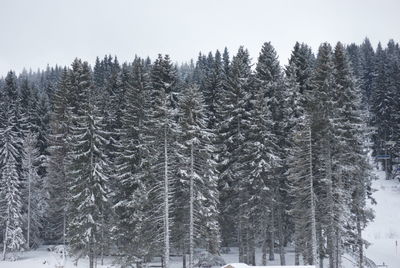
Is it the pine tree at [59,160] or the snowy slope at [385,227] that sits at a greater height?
the pine tree at [59,160]

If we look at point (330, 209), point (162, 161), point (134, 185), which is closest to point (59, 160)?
point (134, 185)

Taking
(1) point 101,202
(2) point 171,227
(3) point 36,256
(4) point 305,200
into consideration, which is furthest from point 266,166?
(3) point 36,256

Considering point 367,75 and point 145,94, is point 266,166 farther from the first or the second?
point 367,75

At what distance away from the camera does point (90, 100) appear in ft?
127

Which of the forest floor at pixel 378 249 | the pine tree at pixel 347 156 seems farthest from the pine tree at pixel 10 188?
the pine tree at pixel 347 156

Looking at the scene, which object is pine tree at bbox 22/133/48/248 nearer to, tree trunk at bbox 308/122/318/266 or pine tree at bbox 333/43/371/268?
tree trunk at bbox 308/122/318/266

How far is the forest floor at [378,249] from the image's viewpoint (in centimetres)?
4147

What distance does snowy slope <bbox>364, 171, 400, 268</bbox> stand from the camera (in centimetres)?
4284

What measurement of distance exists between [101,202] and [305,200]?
17934 mm

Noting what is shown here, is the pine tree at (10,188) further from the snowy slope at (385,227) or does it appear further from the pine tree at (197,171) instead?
the snowy slope at (385,227)

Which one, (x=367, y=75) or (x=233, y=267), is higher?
(x=367, y=75)

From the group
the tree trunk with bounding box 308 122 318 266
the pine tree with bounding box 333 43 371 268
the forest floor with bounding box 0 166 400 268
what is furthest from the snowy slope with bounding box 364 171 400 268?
the tree trunk with bounding box 308 122 318 266

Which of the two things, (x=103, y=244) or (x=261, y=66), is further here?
(x=261, y=66)

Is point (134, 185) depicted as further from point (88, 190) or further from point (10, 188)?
point (10, 188)
